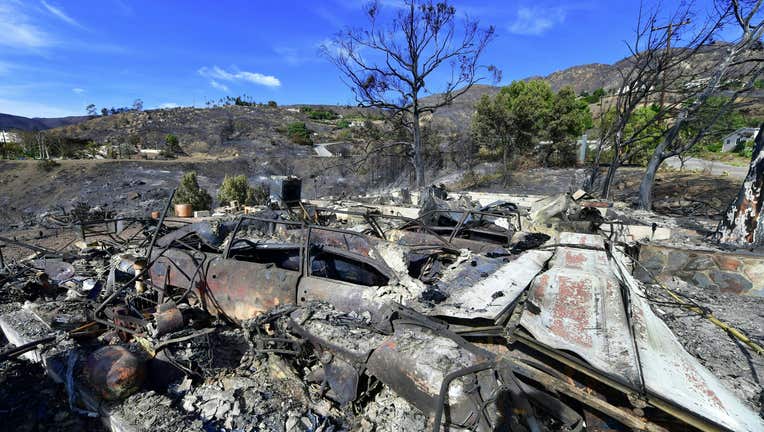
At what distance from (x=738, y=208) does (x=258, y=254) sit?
8.32 metres

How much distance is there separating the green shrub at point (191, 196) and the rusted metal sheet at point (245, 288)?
13123mm

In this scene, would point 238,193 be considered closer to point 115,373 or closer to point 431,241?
point 431,241

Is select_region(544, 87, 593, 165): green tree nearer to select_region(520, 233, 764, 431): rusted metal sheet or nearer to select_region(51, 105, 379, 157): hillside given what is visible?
select_region(51, 105, 379, 157): hillside

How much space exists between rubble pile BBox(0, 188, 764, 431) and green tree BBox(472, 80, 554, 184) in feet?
56.2

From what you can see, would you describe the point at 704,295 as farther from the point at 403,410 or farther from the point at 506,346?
the point at 403,410

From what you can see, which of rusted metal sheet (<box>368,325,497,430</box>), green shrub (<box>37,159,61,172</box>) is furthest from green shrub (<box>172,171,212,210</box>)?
rusted metal sheet (<box>368,325,497,430</box>)

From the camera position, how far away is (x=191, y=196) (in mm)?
15461

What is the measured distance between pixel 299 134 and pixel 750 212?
37611 millimetres

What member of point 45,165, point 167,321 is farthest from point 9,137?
point 167,321

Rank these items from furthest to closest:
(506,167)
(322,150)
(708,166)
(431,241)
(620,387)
→ (322,150) → (506,167) → (708,166) → (431,241) → (620,387)

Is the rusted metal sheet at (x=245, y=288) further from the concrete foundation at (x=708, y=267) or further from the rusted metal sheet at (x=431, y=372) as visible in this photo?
the concrete foundation at (x=708, y=267)

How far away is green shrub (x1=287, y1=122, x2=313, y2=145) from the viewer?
37.8 metres

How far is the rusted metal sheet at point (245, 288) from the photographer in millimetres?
3469

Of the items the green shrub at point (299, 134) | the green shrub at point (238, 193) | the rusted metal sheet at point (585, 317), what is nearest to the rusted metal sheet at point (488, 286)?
the rusted metal sheet at point (585, 317)
